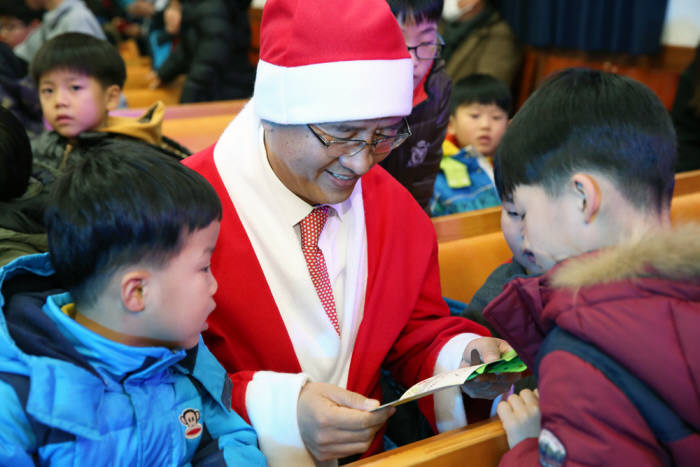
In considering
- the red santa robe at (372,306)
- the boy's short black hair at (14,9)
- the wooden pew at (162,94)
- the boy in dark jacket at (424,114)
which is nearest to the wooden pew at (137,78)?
the wooden pew at (162,94)

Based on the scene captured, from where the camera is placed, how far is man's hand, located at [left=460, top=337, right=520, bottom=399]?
1494 mm

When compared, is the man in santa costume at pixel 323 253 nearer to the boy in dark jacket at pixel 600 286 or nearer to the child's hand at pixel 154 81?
the boy in dark jacket at pixel 600 286

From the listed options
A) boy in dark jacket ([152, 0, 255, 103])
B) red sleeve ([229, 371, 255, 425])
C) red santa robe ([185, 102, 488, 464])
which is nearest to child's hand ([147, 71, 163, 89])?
boy in dark jacket ([152, 0, 255, 103])

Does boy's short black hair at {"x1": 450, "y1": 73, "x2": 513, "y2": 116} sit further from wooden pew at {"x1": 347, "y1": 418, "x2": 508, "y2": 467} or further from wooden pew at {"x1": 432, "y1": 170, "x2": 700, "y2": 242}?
wooden pew at {"x1": 347, "y1": 418, "x2": 508, "y2": 467}

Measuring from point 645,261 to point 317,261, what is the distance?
87 cm

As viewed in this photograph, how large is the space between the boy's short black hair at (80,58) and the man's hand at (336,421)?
2.30 metres

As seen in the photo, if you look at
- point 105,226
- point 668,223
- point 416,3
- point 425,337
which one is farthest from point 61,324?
point 416,3

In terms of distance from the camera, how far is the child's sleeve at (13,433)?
1.12m

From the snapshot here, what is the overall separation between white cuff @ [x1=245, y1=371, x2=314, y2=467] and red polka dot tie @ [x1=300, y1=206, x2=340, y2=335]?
25 cm

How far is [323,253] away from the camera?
1.75 m

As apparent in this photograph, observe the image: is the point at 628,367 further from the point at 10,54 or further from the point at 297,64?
the point at 10,54

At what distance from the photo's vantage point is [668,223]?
4.02 feet

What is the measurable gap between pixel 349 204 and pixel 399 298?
0.96 feet

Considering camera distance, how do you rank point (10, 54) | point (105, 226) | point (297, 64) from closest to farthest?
point (105, 226)
point (297, 64)
point (10, 54)
